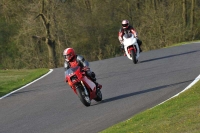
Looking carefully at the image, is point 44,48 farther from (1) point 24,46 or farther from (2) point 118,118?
(2) point 118,118

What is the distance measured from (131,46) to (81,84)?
791 cm

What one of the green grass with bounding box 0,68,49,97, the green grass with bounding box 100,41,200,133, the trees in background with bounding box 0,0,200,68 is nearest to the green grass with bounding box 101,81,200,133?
the green grass with bounding box 100,41,200,133

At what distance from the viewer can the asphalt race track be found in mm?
10930

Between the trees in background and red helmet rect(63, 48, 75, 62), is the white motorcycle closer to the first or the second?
red helmet rect(63, 48, 75, 62)

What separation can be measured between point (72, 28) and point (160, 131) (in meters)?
38.7

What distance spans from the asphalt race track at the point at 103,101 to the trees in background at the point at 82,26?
22.3 metres

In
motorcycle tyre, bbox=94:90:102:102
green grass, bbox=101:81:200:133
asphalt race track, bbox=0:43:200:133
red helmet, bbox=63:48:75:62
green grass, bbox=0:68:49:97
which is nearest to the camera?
green grass, bbox=101:81:200:133

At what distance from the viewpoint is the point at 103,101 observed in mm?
13219

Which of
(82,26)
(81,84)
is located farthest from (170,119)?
(82,26)

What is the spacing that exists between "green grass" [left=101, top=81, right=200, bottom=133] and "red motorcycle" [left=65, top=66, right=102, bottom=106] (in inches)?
100

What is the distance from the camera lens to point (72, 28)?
46312 mm

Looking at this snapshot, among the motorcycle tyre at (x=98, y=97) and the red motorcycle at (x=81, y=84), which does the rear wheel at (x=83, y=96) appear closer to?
the red motorcycle at (x=81, y=84)

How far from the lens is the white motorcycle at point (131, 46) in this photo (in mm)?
20323

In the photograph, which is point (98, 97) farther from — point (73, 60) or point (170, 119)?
point (170, 119)
